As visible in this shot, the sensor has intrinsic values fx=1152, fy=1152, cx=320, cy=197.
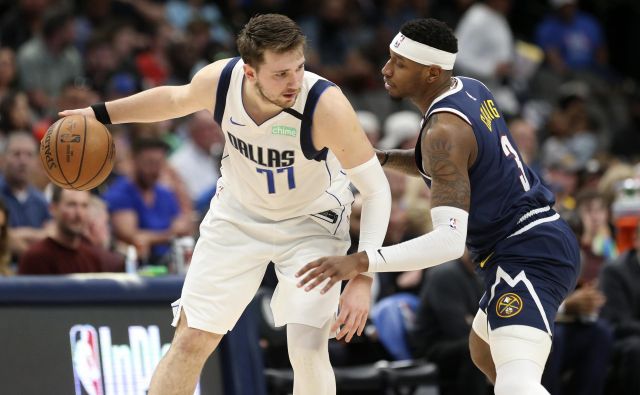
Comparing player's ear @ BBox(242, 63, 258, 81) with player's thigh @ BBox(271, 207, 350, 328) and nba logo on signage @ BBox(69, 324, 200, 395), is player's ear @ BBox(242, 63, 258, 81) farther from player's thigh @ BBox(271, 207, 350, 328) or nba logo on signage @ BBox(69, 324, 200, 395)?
nba logo on signage @ BBox(69, 324, 200, 395)

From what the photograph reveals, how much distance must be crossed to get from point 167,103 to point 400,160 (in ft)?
4.03

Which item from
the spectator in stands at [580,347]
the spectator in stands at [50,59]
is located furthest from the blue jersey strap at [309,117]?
the spectator in stands at [50,59]

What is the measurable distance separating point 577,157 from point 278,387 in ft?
22.1

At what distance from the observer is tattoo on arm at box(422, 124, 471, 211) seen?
502 cm

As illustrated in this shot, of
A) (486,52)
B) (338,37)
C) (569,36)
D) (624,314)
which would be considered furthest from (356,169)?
(569,36)

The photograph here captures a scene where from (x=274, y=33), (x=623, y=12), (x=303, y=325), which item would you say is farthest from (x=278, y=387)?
(x=623, y=12)

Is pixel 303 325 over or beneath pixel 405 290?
over

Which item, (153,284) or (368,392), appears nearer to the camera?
(153,284)

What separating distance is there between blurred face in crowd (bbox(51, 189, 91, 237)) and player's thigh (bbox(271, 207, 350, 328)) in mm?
2451

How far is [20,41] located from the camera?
38.3ft

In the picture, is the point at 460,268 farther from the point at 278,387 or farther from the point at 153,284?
the point at 153,284

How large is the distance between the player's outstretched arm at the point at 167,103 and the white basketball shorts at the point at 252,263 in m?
0.52

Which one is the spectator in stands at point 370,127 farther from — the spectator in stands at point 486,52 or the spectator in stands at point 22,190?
the spectator in stands at point 22,190

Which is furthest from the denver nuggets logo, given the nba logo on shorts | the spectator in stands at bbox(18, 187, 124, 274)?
the spectator in stands at bbox(18, 187, 124, 274)
